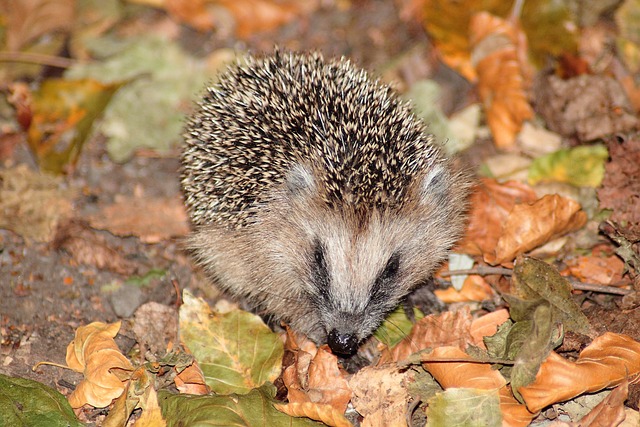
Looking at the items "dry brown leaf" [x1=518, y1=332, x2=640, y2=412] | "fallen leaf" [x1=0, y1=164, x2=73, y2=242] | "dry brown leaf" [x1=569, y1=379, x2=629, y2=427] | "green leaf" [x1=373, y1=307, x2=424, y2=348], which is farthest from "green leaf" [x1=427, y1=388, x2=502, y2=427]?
"fallen leaf" [x1=0, y1=164, x2=73, y2=242]

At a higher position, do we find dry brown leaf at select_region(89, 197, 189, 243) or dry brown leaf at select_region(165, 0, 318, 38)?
dry brown leaf at select_region(165, 0, 318, 38)

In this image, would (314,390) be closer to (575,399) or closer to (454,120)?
(575,399)

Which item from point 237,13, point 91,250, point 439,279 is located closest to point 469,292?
point 439,279

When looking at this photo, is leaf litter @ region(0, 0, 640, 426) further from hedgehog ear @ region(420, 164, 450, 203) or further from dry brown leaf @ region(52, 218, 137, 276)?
hedgehog ear @ region(420, 164, 450, 203)

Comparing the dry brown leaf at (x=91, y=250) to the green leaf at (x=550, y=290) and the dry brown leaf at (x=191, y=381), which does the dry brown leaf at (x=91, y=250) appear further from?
the green leaf at (x=550, y=290)

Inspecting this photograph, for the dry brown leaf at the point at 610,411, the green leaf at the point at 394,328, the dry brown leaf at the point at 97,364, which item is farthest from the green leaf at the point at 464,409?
the dry brown leaf at the point at 97,364

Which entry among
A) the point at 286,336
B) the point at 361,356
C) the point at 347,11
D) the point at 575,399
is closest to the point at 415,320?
the point at 361,356
